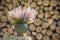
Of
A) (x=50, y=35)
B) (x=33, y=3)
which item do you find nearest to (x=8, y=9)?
(x=33, y=3)

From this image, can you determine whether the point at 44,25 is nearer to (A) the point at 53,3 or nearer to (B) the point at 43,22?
(B) the point at 43,22

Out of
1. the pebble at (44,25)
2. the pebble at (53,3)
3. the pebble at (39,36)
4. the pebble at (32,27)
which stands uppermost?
the pebble at (53,3)

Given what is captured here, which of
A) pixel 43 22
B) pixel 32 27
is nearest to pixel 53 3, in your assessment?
pixel 43 22

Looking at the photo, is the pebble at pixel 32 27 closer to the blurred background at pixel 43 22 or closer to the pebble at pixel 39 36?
the blurred background at pixel 43 22

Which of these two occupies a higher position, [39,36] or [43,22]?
[43,22]

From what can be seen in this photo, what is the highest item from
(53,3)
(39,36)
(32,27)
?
(53,3)

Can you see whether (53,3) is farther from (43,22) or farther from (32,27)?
(32,27)

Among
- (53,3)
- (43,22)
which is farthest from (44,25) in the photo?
(53,3)

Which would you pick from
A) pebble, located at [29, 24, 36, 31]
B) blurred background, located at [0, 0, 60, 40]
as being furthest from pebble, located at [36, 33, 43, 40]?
pebble, located at [29, 24, 36, 31]

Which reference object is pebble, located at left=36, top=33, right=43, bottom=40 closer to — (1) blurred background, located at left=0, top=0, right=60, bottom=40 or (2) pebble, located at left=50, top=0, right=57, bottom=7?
(1) blurred background, located at left=0, top=0, right=60, bottom=40

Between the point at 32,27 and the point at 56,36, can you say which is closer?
the point at 56,36

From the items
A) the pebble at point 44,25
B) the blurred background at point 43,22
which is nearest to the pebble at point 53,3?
the blurred background at point 43,22

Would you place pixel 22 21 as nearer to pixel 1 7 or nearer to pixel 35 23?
pixel 35 23
